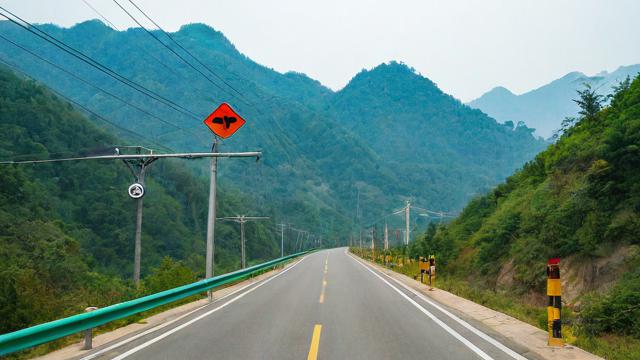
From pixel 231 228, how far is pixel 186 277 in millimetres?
99469

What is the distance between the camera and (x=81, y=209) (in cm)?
8675

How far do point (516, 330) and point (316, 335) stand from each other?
12.6ft

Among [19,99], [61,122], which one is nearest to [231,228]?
[61,122]

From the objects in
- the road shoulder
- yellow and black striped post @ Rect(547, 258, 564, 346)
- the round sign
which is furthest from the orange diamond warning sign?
yellow and black striped post @ Rect(547, 258, 564, 346)

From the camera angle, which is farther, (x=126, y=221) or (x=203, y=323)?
(x=126, y=221)

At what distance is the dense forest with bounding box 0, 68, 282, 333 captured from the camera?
52750 millimetres

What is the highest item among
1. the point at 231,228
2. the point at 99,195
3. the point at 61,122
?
the point at 61,122

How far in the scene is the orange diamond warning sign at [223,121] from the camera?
16.6m

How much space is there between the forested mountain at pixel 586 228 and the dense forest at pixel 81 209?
4026 centimetres

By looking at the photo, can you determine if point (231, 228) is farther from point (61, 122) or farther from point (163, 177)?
point (61, 122)

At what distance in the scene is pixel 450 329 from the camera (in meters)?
9.13

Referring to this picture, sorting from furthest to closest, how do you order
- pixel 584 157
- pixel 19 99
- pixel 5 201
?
pixel 19 99
pixel 5 201
pixel 584 157

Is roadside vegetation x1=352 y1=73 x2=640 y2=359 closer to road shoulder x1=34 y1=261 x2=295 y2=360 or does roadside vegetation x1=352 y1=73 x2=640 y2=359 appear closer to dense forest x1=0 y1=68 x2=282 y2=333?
road shoulder x1=34 y1=261 x2=295 y2=360

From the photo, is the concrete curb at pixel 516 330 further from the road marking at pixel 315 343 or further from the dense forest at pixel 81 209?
the dense forest at pixel 81 209
